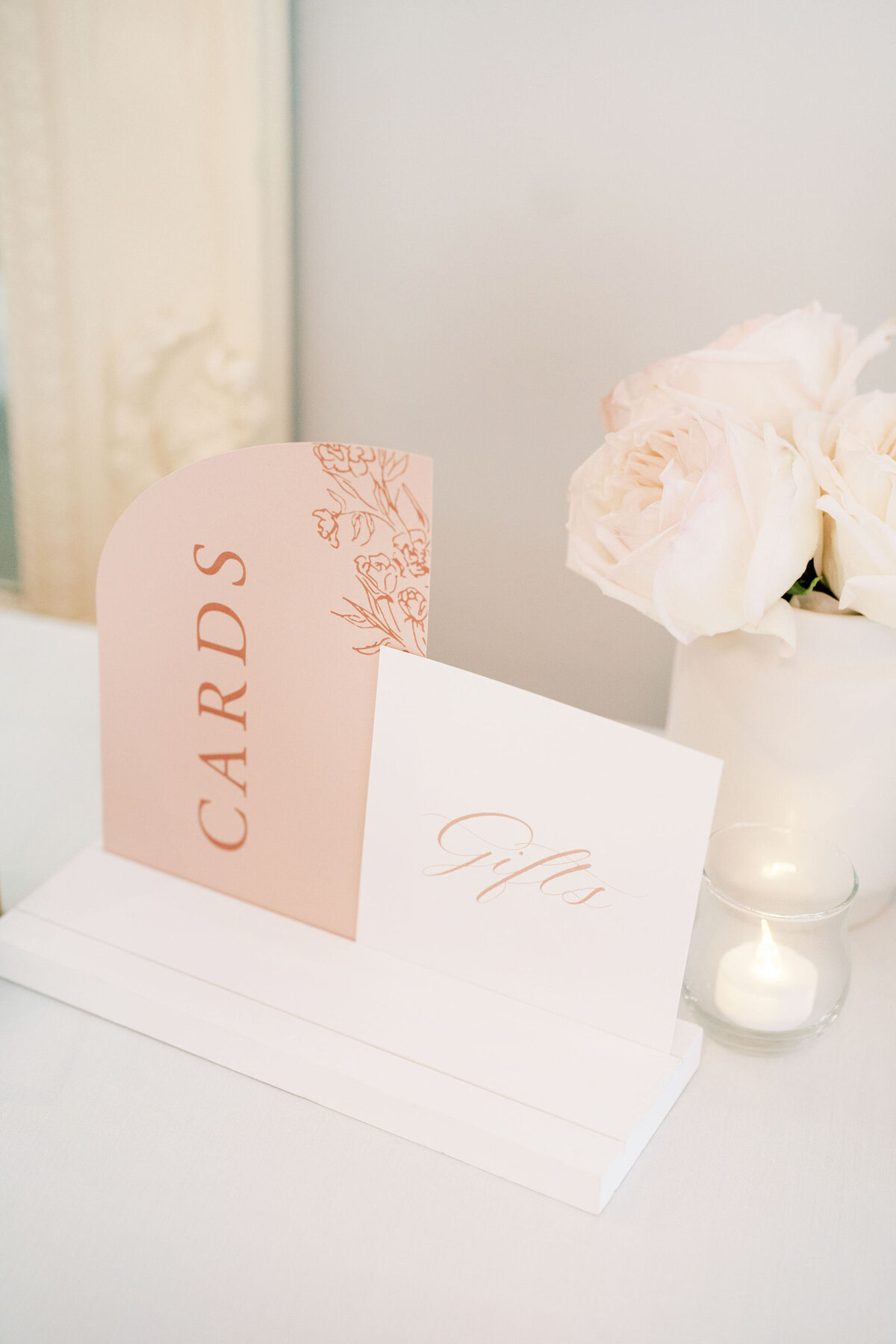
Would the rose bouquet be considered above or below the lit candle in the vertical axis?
above

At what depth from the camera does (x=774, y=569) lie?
17.5 inches

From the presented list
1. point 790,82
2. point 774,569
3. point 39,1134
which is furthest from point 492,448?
point 39,1134

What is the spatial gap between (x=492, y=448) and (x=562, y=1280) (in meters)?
0.58

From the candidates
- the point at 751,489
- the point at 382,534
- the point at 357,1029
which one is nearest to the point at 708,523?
the point at 751,489

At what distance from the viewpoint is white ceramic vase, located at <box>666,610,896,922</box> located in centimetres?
48

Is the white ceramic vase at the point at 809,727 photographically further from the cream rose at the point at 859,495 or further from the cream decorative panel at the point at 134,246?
the cream decorative panel at the point at 134,246

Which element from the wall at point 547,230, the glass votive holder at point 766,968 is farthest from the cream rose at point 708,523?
the wall at point 547,230

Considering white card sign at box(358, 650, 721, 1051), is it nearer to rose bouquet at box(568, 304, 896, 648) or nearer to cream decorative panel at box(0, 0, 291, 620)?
rose bouquet at box(568, 304, 896, 648)

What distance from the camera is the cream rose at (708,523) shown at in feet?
1.44

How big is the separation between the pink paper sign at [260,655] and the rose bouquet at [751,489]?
0.32 ft

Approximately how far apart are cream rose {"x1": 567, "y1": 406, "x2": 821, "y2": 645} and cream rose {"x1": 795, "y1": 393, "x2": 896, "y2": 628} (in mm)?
12

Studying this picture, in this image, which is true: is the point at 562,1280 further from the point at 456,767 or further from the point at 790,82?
the point at 790,82

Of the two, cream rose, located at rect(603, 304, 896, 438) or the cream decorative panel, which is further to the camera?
the cream decorative panel

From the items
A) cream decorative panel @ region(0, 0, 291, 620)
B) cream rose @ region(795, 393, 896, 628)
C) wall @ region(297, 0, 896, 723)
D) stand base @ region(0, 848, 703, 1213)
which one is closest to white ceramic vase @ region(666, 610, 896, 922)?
Result: cream rose @ region(795, 393, 896, 628)
